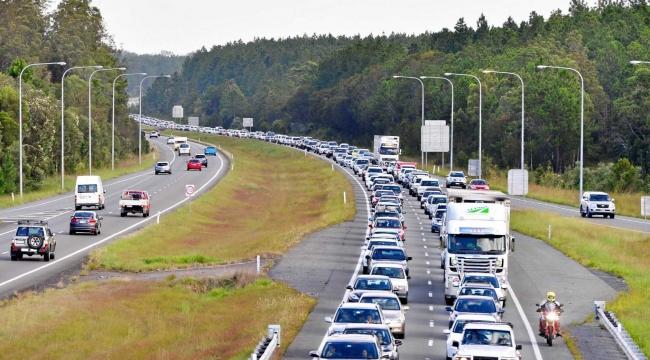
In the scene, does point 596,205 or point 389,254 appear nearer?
point 389,254

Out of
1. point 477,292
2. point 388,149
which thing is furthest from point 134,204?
point 388,149

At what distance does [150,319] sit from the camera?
49.1 meters

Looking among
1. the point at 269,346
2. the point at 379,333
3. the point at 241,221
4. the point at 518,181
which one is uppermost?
the point at 518,181

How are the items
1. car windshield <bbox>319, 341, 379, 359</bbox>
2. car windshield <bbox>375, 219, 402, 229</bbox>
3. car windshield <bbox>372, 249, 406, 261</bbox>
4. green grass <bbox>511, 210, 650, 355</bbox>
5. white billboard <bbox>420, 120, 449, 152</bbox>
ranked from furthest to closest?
white billboard <bbox>420, 120, 449, 152</bbox>, car windshield <bbox>375, 219, 402, 229</bbox>, car windshield <bbox>372, 249, 406, 261</bbox>, green grass <bbox>511, 210, 650, 355</bbox>, car windshield <bbox>319, 341, 379, 359</bbox>

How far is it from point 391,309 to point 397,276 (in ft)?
30.4

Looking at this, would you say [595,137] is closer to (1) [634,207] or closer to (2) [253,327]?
(1) [634,207]

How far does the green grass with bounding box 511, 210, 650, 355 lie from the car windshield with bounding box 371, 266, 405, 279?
7.18 m

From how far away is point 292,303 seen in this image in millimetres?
47781

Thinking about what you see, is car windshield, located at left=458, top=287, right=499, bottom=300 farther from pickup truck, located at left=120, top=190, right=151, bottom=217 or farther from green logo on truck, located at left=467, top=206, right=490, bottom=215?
pickup truck, located at left=120, top=190, right=151, bottom=217

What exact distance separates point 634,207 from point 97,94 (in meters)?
101

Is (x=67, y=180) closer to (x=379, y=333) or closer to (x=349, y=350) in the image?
(x=379, y=333)

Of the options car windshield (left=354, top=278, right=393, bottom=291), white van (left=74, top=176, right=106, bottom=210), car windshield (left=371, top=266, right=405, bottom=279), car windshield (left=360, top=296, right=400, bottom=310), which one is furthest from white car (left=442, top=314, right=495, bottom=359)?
white van (left=74, top=176, right=106, bottom=210)

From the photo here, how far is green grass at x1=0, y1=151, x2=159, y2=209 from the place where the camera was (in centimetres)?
10563

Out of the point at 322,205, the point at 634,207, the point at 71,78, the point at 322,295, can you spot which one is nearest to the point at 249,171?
the point at 71,78
